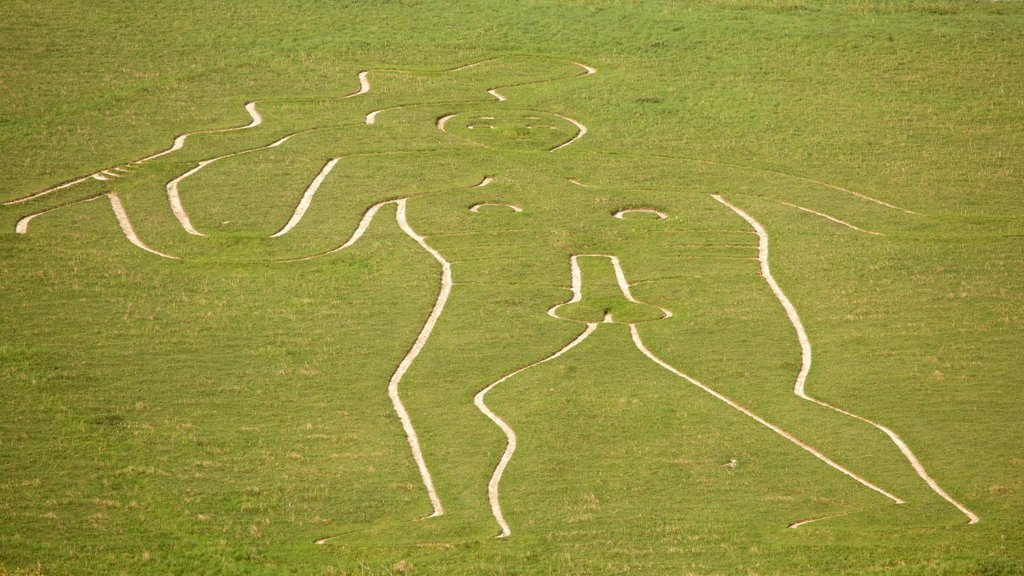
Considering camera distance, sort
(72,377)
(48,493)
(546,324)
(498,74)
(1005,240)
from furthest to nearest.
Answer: (498,74)
(1005,240)
(546,324)
(72,377)
(48,493)

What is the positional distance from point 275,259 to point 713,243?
17.8 meters

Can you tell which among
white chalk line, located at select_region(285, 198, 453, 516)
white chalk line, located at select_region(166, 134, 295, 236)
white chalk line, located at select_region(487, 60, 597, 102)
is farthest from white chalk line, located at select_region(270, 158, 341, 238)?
white chalk line, located at select_region(487, 60, 597, 102)

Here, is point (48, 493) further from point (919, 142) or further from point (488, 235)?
point (919, 142)

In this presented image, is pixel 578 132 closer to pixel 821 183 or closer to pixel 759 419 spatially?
pixel 821 183

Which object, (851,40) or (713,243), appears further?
(851,40)

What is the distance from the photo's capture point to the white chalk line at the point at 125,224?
51438mm

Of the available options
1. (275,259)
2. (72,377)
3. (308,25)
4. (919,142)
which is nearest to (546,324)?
(275,259)

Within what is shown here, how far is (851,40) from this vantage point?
80812 mm

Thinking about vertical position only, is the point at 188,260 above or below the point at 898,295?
above

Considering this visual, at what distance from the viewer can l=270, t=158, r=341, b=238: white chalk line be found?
5378 cm

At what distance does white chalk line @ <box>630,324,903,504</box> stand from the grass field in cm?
14

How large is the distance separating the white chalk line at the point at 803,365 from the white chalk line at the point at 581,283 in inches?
183

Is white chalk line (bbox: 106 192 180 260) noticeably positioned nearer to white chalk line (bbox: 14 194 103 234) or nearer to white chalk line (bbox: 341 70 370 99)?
white chalk line (bbox: 14 194 103 234)

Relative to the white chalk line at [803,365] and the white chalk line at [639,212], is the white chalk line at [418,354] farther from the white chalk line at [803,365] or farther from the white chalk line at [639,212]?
the white chalk line at [803,365]
